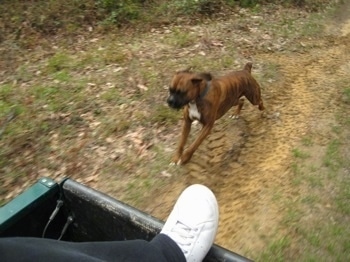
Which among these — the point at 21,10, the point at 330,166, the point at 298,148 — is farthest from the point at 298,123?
the point at 21,10

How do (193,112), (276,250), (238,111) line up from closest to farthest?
(276,250) < (193,112) < (238,111)

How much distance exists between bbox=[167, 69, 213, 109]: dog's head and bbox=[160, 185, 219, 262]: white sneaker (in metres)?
1.55

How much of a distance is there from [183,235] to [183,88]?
1834 millimetres

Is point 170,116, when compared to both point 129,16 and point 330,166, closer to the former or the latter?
point 330,166

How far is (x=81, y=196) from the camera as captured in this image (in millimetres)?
2119

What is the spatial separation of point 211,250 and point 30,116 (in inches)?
151

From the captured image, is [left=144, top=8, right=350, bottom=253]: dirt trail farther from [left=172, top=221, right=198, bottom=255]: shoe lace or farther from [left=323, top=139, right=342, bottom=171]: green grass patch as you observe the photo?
[left=172, top=221, right=198, bottom=255]: shoe lace

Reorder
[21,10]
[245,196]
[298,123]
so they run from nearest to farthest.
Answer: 1. [245,196]
2. [298,123]
3. [21,10]

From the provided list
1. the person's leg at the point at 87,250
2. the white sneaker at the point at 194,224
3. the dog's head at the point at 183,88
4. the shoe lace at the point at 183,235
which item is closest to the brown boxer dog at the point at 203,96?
the dog's head at the point at 183,88

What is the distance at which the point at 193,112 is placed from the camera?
13.0 feet

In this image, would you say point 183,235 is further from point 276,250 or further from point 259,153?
point 259,153

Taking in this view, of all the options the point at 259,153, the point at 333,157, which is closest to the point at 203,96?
the point at 259,153

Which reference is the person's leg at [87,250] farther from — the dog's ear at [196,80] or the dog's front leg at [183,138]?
the dog's front leg at [183,138]

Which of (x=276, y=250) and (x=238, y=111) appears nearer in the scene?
(x=276, y=250)
